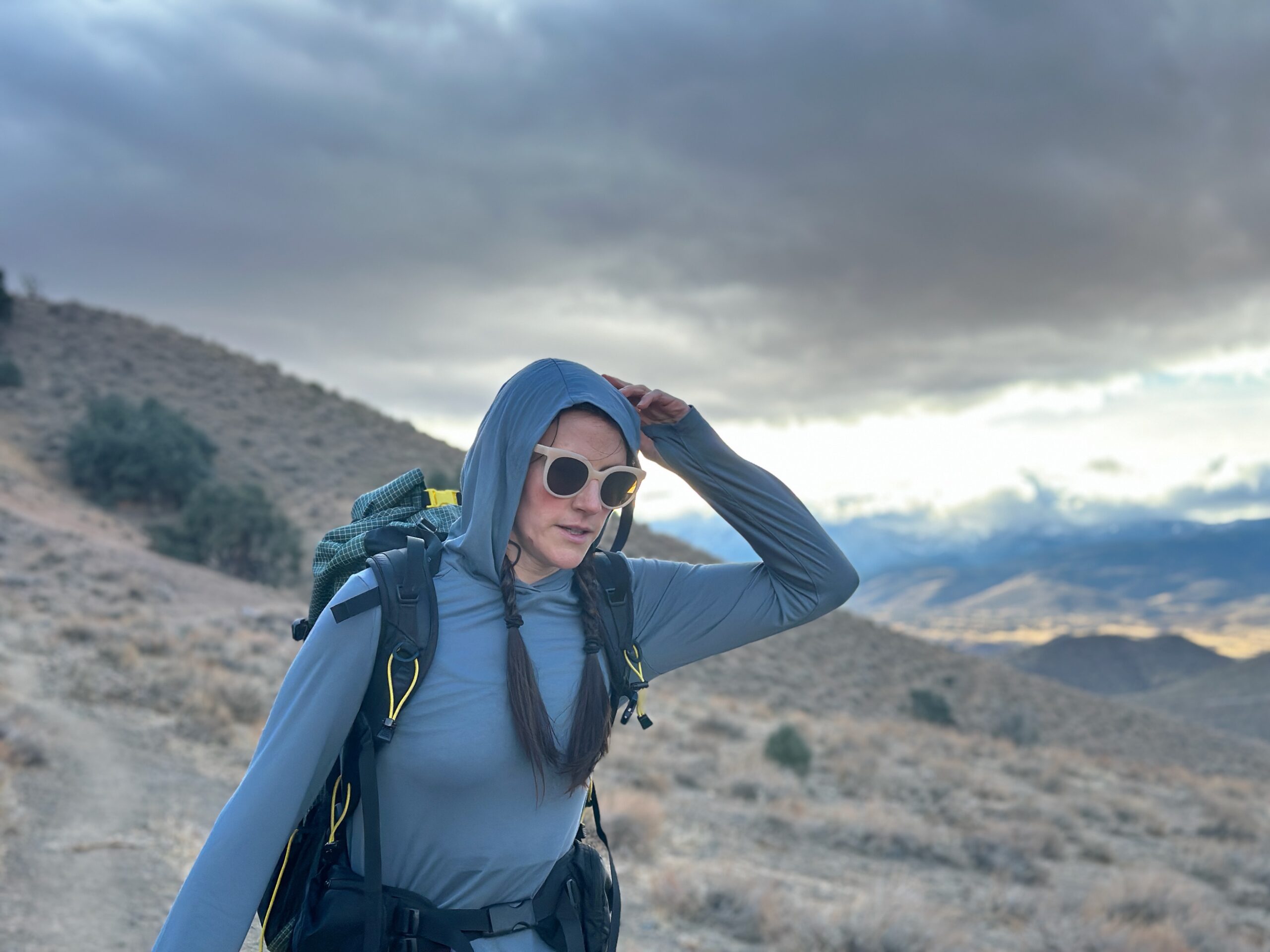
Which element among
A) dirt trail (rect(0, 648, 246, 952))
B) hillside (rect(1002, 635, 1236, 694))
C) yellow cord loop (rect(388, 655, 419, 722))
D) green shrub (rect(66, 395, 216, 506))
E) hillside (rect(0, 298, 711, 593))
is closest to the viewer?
yellow cord loop (rect(388, 655, 419, 722))

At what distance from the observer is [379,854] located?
1.89 m

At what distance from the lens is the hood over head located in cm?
210

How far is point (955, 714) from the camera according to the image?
1344 inches

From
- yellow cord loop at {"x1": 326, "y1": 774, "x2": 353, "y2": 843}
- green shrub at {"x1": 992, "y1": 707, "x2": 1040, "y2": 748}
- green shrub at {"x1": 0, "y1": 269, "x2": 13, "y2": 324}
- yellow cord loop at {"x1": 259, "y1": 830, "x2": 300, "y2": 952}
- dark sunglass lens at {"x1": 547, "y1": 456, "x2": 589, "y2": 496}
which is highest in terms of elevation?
green shrub at {"x1": 0, "y1": 269, "x2": 13, "y2": 324}

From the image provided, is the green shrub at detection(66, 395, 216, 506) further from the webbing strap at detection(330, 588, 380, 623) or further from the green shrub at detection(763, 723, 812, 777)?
the webbing strap at detection(330, 588, 380, 623)

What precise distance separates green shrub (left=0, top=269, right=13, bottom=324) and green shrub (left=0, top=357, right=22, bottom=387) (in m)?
8.53

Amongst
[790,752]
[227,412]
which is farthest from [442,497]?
[227,412]

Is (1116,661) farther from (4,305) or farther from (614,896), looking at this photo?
(614,896)

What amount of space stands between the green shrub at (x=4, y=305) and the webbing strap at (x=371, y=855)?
177 ft

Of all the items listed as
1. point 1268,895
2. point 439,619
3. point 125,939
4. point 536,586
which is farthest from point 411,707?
point 1268,895

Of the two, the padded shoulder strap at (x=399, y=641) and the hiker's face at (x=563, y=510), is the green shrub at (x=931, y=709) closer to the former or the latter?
the hiker's face at (x=563, y=510)

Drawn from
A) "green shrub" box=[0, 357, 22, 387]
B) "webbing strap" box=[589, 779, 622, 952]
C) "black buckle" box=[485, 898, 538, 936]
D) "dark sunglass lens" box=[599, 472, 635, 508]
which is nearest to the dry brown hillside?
"black buckle" box=[485, 898, 538, 936]

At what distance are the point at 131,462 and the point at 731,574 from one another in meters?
33.0

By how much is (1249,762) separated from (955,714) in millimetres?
14250
